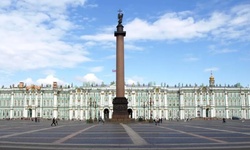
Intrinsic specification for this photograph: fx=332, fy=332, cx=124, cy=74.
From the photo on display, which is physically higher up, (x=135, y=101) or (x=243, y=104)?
(x=135, y=101)

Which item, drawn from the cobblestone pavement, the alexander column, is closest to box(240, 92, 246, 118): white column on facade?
the alexander column

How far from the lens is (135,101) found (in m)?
129

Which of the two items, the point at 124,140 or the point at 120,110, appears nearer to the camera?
the point at 124,140

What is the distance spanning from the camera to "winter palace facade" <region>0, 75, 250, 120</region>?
418ft

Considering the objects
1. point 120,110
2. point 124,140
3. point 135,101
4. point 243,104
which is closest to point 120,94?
point 120,110

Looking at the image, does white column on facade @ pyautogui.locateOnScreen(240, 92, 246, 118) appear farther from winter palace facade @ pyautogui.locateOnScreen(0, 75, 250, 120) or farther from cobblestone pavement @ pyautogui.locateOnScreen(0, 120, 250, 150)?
cobblestone pavement @ pyautogui.locateOnScreen(0, 120, 250, 150)

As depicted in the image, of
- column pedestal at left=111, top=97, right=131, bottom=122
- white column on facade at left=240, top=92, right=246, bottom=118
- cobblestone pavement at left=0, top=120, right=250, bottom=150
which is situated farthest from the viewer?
white column on facade at left=240, top=92, right=246, bottom=118

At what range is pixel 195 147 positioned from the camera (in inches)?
648

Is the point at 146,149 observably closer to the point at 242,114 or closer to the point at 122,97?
the point at 122,97

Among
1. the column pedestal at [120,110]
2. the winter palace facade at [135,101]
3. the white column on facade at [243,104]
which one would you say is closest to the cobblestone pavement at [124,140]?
the column pedestal at [120,110]

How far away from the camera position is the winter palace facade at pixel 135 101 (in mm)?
127375

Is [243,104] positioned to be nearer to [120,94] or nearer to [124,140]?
[120,94]

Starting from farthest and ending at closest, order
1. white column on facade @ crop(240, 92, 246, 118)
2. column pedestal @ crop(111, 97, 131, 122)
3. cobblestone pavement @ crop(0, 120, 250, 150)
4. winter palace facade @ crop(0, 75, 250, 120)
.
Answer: white column on facade @ crop(240, 92, 246, 118)
winter palace facade @ crop(0, 75, 250, 120)
column pedestal @ crop(111, 97, 131, 122)
cobblestone pavement @ crop(0, 120, 250, 150)

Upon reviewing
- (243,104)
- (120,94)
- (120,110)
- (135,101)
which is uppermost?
(120,94)
